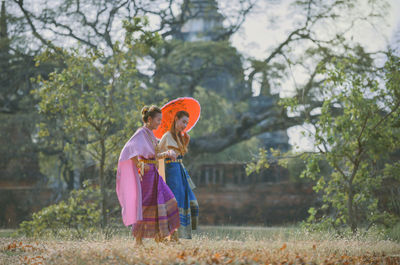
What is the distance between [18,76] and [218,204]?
317 inches

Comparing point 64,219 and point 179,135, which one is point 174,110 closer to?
point 179,135

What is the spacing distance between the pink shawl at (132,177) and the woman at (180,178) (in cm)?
31

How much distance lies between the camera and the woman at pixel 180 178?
21.2ft

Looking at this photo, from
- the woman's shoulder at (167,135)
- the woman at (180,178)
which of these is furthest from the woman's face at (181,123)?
the woman's shoulder at (167,135)

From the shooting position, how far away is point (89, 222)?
398 inches

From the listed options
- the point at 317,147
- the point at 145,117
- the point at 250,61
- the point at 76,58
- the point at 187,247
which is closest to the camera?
the point at 187,247

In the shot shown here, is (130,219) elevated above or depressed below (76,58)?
below

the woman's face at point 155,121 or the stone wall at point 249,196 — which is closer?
the woman's face at point 155,121

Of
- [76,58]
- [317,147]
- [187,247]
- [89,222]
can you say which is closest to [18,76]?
[76,58]

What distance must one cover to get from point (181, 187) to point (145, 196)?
494 mm

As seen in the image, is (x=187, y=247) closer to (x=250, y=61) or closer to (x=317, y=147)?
(x=317, y=147)

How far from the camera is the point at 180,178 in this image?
6.53 meters

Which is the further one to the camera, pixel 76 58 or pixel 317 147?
pixel 76 58

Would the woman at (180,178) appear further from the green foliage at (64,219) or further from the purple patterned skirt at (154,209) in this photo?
the green foliage at (64,219)
